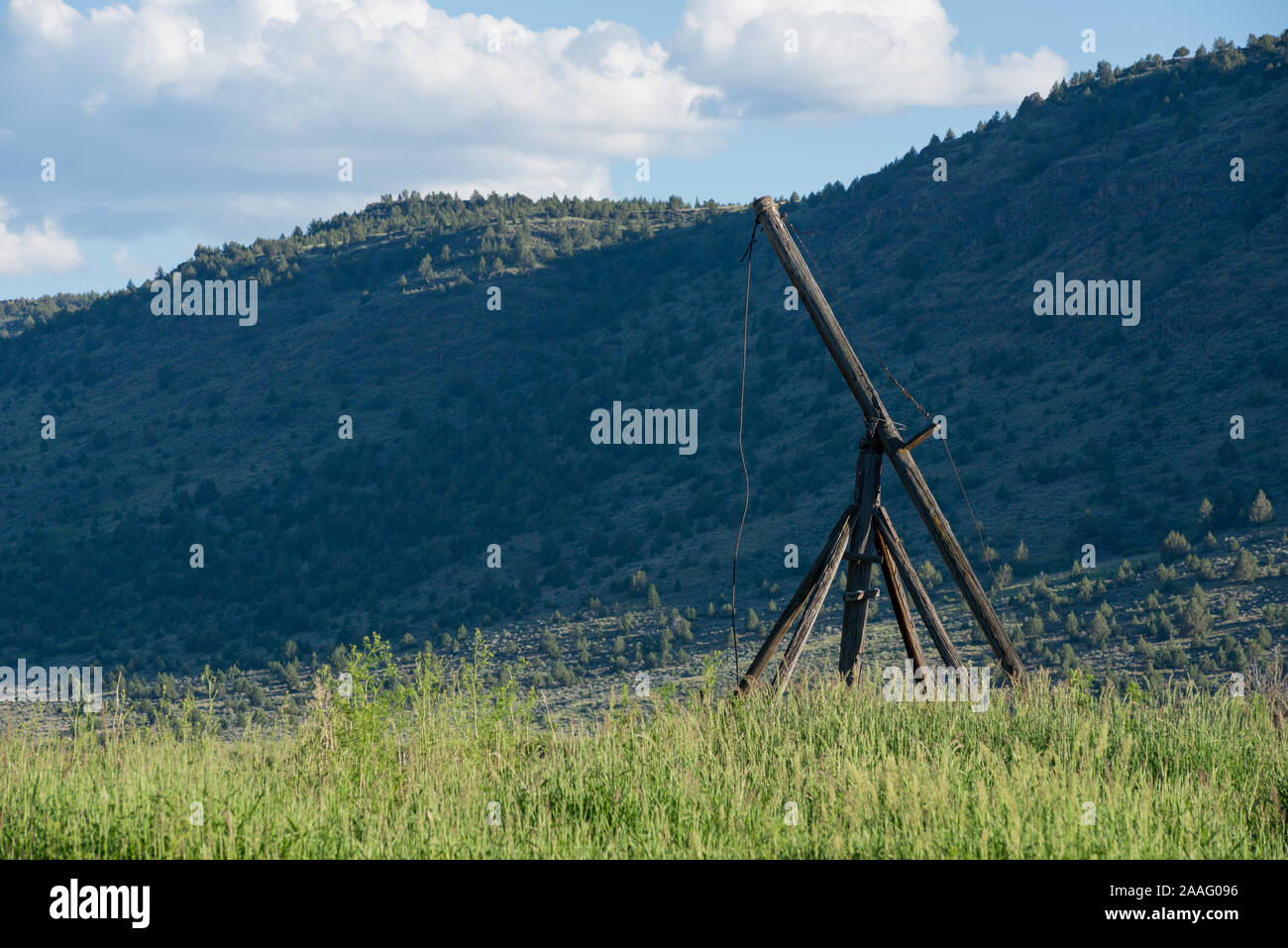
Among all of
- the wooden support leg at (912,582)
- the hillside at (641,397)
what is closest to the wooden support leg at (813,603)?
the wooden support leg at (912,582)

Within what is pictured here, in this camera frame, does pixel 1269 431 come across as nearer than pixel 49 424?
Yes

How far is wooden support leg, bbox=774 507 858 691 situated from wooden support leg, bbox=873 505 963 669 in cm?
21

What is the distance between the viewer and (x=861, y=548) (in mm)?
8164

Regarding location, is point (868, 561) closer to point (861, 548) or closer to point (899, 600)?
point (861, 548)

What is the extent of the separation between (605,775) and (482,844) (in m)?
1.26

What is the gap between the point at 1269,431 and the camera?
3216 cm

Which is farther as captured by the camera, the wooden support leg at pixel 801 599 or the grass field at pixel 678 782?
the wooden support leg at pixel 801 599

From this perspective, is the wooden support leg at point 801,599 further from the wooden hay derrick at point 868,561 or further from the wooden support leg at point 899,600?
the wooden support leg at point 899,600

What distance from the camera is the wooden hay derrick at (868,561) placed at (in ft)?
26.1

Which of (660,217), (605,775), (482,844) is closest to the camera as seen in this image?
(482,844)

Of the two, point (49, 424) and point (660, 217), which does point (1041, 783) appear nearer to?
point (49, 424)

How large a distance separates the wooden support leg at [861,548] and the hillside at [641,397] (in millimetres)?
22597

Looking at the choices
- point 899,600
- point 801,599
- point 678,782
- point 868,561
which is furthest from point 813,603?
point 678,782
